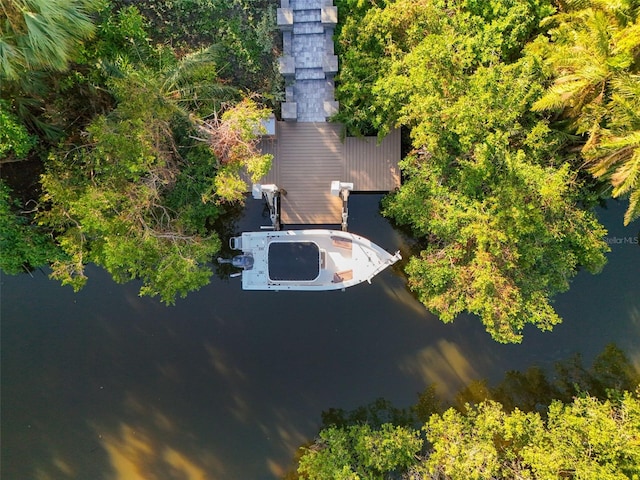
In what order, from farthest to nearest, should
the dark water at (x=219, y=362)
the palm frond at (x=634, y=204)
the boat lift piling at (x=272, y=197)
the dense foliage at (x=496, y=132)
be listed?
the dark water at (x=219, y=362), the boat lift piling at (x=272, y=197), the dense foliage at (x=496, y=132), the palm frond at (x=634, y=204)

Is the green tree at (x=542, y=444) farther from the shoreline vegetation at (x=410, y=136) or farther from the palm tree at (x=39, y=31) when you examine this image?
the palm tree at (x=39, y=31)

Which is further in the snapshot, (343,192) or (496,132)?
(343,192)

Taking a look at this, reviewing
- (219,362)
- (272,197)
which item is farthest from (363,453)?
(272,197)

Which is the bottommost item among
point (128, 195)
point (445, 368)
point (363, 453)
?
point (363, 453)

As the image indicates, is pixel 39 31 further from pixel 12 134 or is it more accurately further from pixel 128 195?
pixel 128 195

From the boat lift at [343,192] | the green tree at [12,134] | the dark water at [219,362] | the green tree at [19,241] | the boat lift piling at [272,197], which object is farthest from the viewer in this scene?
the dark water at [219,362]

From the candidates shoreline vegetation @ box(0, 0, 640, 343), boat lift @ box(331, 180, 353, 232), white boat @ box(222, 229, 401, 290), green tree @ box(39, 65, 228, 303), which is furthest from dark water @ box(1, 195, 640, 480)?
green tree @ box(39, 65, 228, 303)

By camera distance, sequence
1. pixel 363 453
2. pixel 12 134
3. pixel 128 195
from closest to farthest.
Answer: pixel 12 134
pixel 128 195
pixel 363 453

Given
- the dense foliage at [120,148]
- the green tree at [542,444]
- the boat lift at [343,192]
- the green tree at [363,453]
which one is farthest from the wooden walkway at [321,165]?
the green tree at [542,444]
